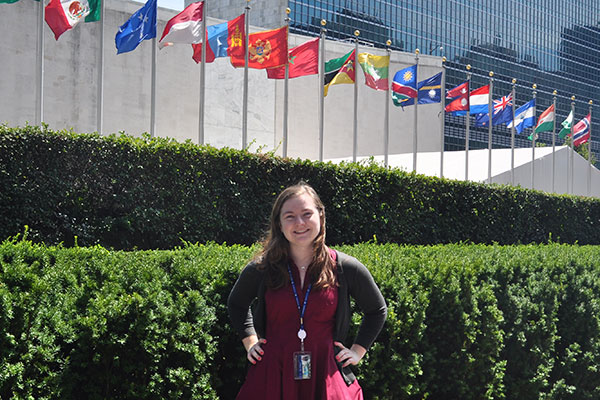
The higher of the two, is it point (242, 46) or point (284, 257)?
point (242, 46)

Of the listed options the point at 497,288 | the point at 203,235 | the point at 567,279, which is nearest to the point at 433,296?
the point at 497,288

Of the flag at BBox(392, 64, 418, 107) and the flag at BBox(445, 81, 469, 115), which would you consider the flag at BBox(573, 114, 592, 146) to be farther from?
the flag at BBox(392, 64, 418, 107)

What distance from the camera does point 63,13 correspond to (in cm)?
1135

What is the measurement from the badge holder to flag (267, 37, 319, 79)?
12.7 m

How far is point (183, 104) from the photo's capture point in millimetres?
22312

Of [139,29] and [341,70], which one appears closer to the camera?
[139,29]

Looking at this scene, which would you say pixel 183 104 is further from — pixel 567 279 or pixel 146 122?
pixel 567 279

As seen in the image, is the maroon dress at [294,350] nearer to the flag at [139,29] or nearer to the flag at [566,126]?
the flag at [139,29]

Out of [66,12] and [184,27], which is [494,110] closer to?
[184,27]

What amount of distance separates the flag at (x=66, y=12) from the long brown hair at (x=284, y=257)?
952cm

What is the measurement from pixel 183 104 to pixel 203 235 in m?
13.0

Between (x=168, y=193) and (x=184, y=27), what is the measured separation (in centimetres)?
470

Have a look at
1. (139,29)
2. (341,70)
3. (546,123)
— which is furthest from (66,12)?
(546,123)

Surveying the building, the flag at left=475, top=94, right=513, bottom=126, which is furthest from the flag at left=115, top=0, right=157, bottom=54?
the building
